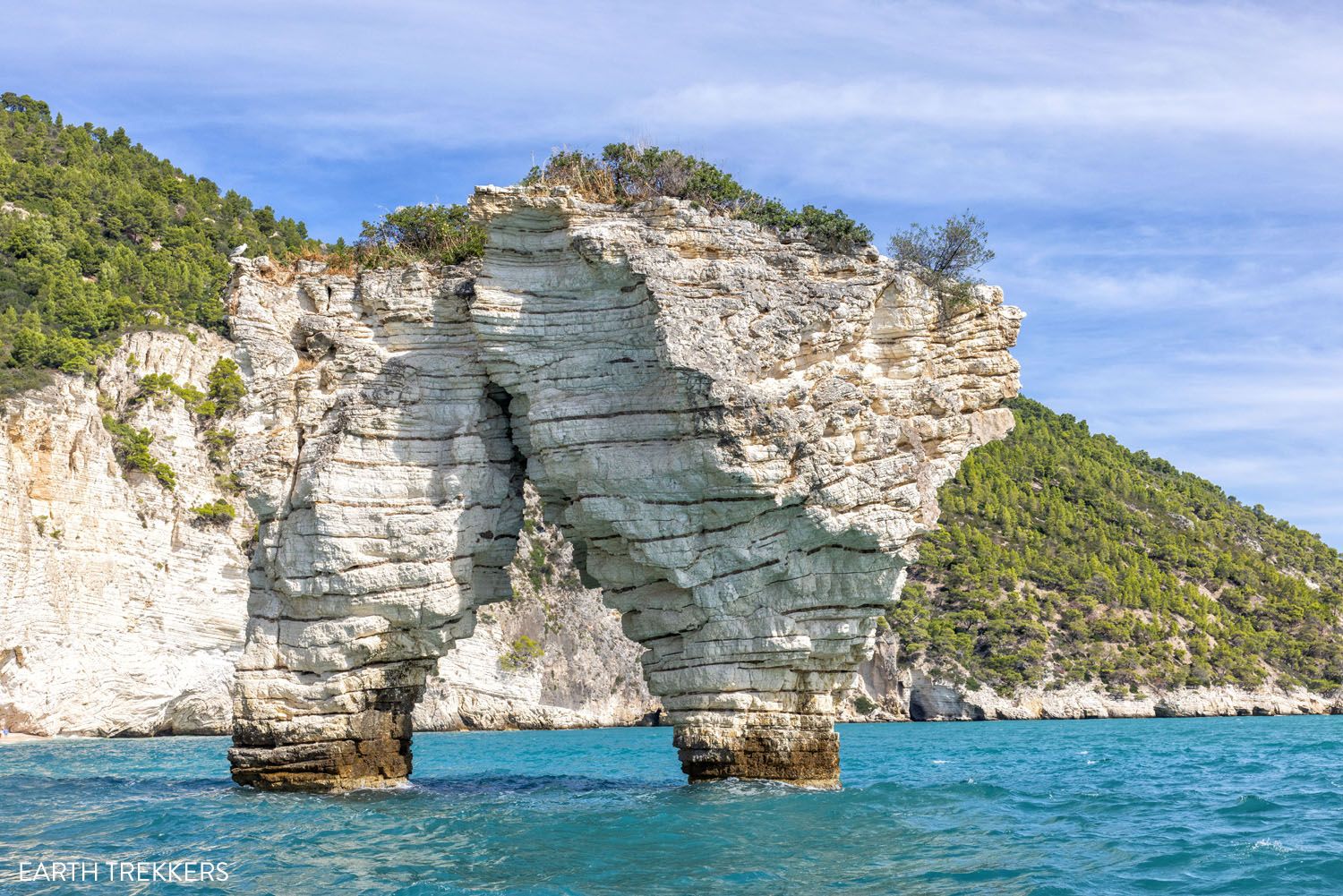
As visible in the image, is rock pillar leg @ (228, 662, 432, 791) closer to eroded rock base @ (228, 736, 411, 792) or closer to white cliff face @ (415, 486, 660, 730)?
eroded rock base @ (228, 736, 411, 792)

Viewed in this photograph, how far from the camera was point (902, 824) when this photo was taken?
16.3 meters

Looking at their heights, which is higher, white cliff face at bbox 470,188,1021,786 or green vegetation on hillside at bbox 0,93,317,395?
green vegetation on hillside at bbox 0,93,317,395

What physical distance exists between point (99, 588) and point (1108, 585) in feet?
201

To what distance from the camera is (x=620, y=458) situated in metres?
18.8

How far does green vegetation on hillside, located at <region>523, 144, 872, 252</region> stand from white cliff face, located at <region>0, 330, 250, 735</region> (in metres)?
Result: 32.5

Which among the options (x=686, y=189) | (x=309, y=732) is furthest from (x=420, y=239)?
(x=309, y=732)

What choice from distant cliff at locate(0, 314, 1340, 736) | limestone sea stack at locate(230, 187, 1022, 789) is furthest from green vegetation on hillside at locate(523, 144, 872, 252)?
distant cliff at locate(0, 314, 1340, 736)

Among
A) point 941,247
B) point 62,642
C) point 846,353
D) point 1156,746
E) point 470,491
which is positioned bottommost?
point 1156,746

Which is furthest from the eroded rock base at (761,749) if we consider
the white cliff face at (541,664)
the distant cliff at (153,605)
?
the white cliff face at (541,664)

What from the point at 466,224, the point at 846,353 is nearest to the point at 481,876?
the point at 846,353

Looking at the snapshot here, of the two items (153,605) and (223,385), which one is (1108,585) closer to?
(223,385)

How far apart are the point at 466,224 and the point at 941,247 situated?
9025mm

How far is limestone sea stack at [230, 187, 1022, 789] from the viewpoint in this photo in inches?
728

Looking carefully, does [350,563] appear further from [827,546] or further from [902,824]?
[902,824]
